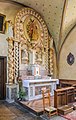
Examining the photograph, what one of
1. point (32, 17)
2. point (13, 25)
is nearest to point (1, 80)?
point (13, 25)

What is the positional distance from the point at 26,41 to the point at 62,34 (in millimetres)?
2069

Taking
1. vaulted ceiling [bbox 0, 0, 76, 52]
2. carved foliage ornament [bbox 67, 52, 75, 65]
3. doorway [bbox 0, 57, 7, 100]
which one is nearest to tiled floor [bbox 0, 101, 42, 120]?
doorway [bbox 0, 57, 7, 100]

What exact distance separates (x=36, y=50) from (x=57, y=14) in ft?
6.82

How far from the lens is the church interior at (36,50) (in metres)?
6.71

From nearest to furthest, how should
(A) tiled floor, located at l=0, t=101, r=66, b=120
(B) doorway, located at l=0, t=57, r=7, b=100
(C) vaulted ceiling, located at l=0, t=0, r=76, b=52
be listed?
(A) tiled floor, located at l=0, t=101, r=66, b=120, (B) doorway, located at l=0, t=57, r=7, b=100, (C) vaulted ceiling, located at l=0, t=0, r=76, b=52

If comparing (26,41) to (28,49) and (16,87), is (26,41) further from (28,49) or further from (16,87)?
(16,87)

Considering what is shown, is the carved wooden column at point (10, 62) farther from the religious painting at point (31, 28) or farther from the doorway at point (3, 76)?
the religious painting at point (31, 28)

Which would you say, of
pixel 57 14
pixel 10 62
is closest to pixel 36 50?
pixel 10 62

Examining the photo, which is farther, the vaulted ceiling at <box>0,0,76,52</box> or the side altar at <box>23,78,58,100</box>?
the vaulted ceiling at <box>0,0,76,52</box>

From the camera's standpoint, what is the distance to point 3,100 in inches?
267

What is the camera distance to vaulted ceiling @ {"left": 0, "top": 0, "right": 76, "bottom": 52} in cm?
698

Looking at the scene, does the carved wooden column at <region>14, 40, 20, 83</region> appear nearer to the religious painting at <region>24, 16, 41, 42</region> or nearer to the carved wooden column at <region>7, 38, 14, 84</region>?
the carved wooden column at <region>7, 38, 14, 84</region>

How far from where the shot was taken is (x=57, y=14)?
757 cm

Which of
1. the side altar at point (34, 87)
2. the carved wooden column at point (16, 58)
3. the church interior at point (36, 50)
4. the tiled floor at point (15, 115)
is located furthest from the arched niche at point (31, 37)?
the tiled floor at point (15, 115)
